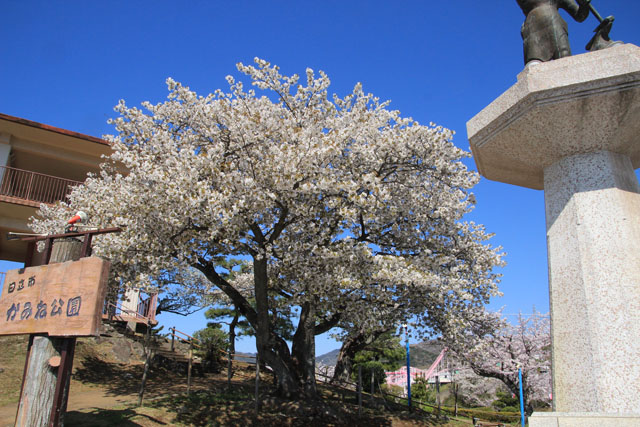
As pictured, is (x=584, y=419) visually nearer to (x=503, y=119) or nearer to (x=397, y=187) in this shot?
(x=503, y=119)

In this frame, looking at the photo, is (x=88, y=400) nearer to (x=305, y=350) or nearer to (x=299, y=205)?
(x=305, y=350)

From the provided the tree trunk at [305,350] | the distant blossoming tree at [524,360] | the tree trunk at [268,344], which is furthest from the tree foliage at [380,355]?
the tree trunk at [268,344]

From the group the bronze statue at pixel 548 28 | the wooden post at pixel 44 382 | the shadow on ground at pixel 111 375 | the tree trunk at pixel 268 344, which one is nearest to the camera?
the wooden post at pixel 44 382

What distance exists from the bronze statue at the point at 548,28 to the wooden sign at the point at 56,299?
6584 mm

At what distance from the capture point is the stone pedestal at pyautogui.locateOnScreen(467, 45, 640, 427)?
4.89m

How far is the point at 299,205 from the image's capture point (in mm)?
11195

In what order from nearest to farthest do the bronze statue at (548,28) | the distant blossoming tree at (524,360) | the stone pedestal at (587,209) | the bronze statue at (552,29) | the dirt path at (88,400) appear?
the stone pedestal at (587,209) → the bronze statue at (552,29) → the bronze statue at (548,28) → the dirt path at (88,400) → the distant blossoming tree at (524,360)

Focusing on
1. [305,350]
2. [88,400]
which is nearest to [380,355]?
[305,350]

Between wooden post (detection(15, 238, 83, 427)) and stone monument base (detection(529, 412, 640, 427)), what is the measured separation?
572 centimetres

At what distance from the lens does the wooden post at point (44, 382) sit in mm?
5668

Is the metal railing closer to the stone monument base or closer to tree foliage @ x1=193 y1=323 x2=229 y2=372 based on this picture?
tree foliage @ x1=193 y1=323 x2=229 y2=372

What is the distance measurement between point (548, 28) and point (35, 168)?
24936 millimetres

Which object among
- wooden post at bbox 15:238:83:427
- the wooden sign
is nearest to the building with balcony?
the wooden sign

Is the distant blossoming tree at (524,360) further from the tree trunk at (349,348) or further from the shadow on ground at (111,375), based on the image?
the shadow on ground at (111,375)
